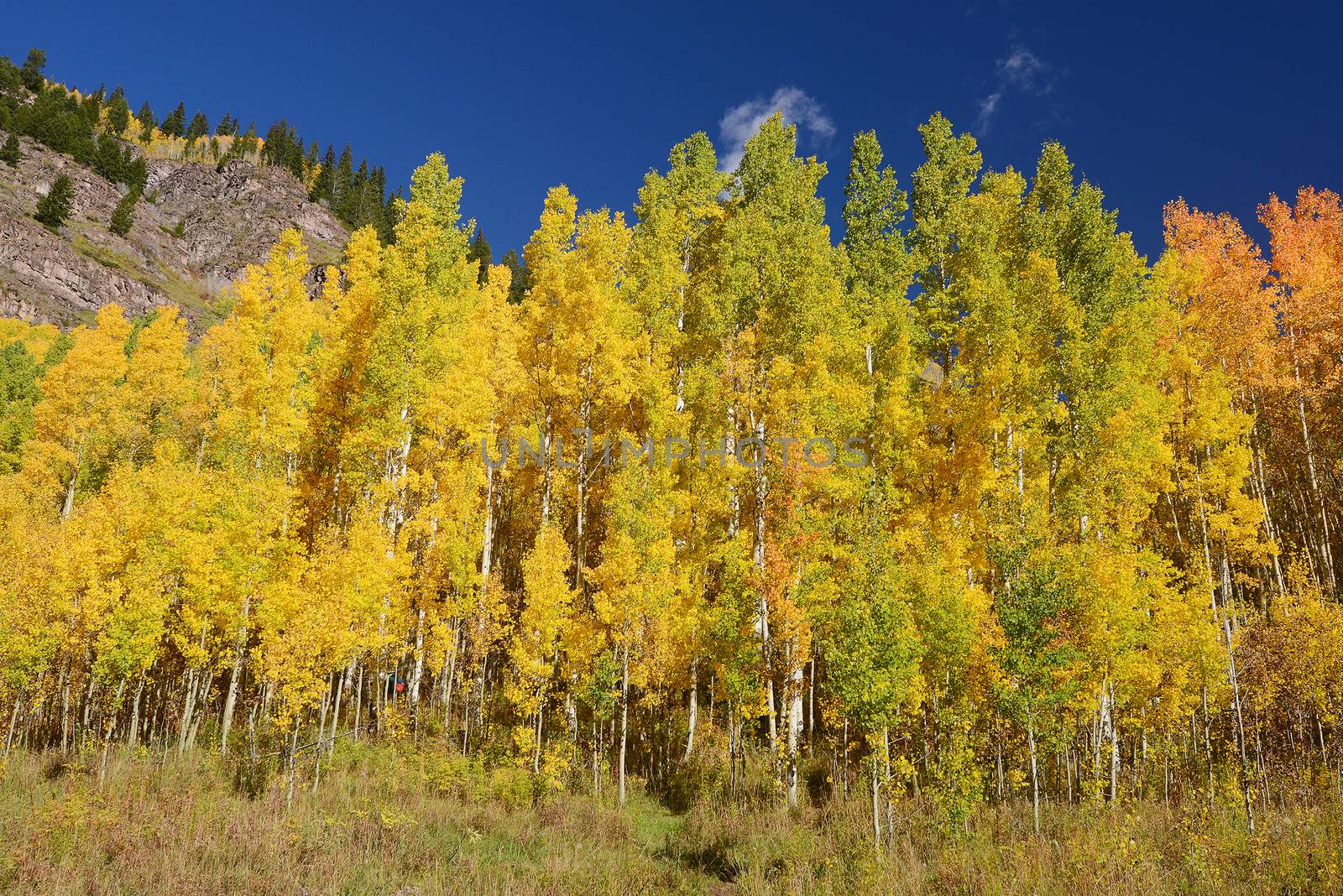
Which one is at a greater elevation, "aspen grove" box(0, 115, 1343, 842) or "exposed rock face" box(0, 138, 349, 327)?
"exposed rock face" box(0, 138, 349, 327)

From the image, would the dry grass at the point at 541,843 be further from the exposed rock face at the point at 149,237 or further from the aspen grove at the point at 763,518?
the exposed rock face at the point at 149,237

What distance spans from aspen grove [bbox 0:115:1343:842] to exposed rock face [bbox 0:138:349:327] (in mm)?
66973

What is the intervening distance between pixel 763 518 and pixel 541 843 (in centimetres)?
979

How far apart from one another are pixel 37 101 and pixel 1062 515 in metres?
153

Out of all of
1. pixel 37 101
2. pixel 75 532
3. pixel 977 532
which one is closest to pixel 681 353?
pixel 977 532

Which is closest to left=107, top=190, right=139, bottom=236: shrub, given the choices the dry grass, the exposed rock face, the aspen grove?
the exposed rock face

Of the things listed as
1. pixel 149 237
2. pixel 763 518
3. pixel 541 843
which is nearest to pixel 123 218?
pixel 149 237

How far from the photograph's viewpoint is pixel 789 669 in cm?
1730

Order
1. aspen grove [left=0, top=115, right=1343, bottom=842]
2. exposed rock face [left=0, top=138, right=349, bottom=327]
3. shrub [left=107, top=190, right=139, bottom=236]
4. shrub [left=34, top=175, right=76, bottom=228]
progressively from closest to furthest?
aspen grove [left=0, top=115, right=1343, bottom=842], exposed rock face [left=0, top=138, right=349, bottom=327], shrub [left=34, top=175, right=76, bottom=228], shrub [left=107, top=190, right=139, bottom=236]

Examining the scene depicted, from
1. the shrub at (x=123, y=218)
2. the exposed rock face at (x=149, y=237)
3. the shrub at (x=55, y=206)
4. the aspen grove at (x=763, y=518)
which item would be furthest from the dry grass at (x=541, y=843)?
the shrub at (x=123, y=218)

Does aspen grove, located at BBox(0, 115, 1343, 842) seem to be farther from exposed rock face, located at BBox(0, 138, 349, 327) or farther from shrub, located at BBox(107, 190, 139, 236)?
shrub, located at BBox(107, 190, 139, 236)

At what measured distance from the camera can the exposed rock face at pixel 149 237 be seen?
245 ft

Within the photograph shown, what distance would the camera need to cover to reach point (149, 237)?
3974 inches

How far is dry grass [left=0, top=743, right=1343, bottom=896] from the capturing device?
35.9ft
